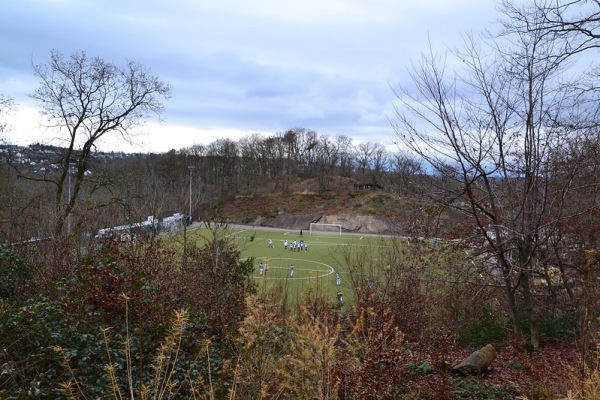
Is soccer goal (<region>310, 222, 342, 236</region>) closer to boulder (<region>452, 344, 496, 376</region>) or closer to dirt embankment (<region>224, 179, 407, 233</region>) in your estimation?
dirt embankment (<region>224, 179, 407, 233</region>)

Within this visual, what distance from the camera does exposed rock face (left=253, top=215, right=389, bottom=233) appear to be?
47094mm

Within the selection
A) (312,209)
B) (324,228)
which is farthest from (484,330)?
(312,209)

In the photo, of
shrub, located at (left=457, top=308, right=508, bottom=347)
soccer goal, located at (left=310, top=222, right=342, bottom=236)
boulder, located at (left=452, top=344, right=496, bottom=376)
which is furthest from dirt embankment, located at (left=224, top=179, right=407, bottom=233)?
boulder, located at (left=452, top=344, right=496, bottom=376)

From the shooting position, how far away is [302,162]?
70375mm

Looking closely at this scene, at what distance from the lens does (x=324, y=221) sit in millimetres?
50312

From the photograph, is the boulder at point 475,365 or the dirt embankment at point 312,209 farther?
the dirt embankment at point 312,209

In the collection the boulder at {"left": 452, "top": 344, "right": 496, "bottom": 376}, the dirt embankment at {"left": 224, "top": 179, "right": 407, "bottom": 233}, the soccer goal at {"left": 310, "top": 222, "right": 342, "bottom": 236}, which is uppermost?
the dirt embankment at {"left": 224, "top": 179, "right": 407, "bottom": 233}

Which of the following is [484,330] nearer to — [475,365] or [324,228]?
[475,365]

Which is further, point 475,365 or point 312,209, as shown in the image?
point 312,209

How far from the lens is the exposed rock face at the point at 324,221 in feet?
155

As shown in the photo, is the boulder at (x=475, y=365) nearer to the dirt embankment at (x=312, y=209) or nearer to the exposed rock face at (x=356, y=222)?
the exposed rock face at (x=356, y=222)

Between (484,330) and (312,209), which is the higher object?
(312,209)

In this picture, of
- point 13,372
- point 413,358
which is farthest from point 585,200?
point 13,372

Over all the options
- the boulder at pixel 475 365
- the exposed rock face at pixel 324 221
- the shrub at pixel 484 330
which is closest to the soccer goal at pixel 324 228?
the exposed rock face at pixel 324 221
